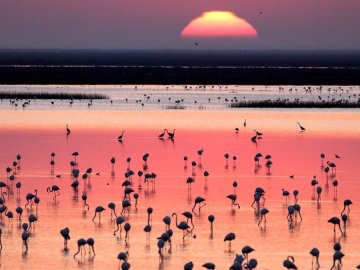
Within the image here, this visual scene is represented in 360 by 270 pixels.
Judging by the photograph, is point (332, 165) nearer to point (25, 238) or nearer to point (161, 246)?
point (161, 246)

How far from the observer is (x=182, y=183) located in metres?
23.2

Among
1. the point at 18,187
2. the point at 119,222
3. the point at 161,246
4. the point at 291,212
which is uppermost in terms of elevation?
the point at 18,187

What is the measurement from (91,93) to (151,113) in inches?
648

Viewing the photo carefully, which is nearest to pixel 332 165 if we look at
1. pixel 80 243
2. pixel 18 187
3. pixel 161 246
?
pixel 18 187

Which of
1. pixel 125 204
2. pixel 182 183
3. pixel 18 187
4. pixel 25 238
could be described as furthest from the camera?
pixel 182 183

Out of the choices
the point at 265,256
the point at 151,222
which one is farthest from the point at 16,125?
the point at 265,256

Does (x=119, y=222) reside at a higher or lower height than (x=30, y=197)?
lower

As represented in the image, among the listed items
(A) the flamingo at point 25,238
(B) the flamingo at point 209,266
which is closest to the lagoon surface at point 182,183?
(A) the flamingo at point 25,238

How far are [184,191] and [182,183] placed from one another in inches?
50.1

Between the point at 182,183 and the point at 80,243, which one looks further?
the point at 182,183

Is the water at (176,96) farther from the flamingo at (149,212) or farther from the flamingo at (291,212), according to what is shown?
the flamingo at (291,212)

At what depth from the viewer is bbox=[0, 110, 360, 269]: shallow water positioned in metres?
15.9

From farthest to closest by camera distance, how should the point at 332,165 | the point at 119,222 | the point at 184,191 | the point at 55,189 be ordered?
1. the point at 332,165
2. the point at 184,191
3. the point at 55,189
4. the point at 119,222

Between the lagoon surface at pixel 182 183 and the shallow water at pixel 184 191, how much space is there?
27 millimetres
